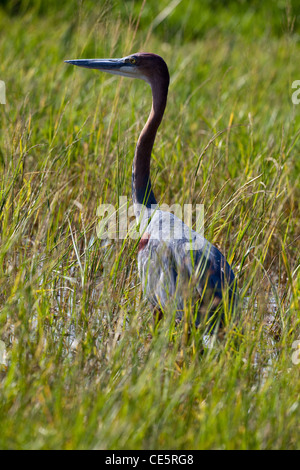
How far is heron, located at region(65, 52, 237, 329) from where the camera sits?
292cm

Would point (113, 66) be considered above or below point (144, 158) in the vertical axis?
above

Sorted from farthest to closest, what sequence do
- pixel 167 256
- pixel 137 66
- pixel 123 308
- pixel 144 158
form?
pixel 137 66 → pixel 144 158 → pixel 167 256 → pixel 123 308

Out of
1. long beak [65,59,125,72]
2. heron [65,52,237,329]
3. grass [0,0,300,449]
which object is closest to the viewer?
grass [0,0,300,449]

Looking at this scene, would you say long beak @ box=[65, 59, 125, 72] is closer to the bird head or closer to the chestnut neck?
the bird head

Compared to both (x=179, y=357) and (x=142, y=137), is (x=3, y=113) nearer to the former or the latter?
(x=142, y=137)

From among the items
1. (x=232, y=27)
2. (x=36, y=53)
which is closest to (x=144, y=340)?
(x=36, y=53)

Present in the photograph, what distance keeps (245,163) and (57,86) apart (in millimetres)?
1809

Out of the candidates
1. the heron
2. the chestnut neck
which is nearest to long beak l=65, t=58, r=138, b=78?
the heron

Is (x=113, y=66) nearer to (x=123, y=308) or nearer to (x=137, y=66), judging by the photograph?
(x=137, y=66)

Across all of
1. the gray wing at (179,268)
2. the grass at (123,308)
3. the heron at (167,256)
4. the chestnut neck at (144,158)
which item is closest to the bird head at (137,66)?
the heron at (167,256)

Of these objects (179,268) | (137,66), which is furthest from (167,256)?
(137,66)

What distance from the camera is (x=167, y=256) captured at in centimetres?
322

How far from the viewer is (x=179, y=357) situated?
279 cm

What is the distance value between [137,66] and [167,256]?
1177mm
